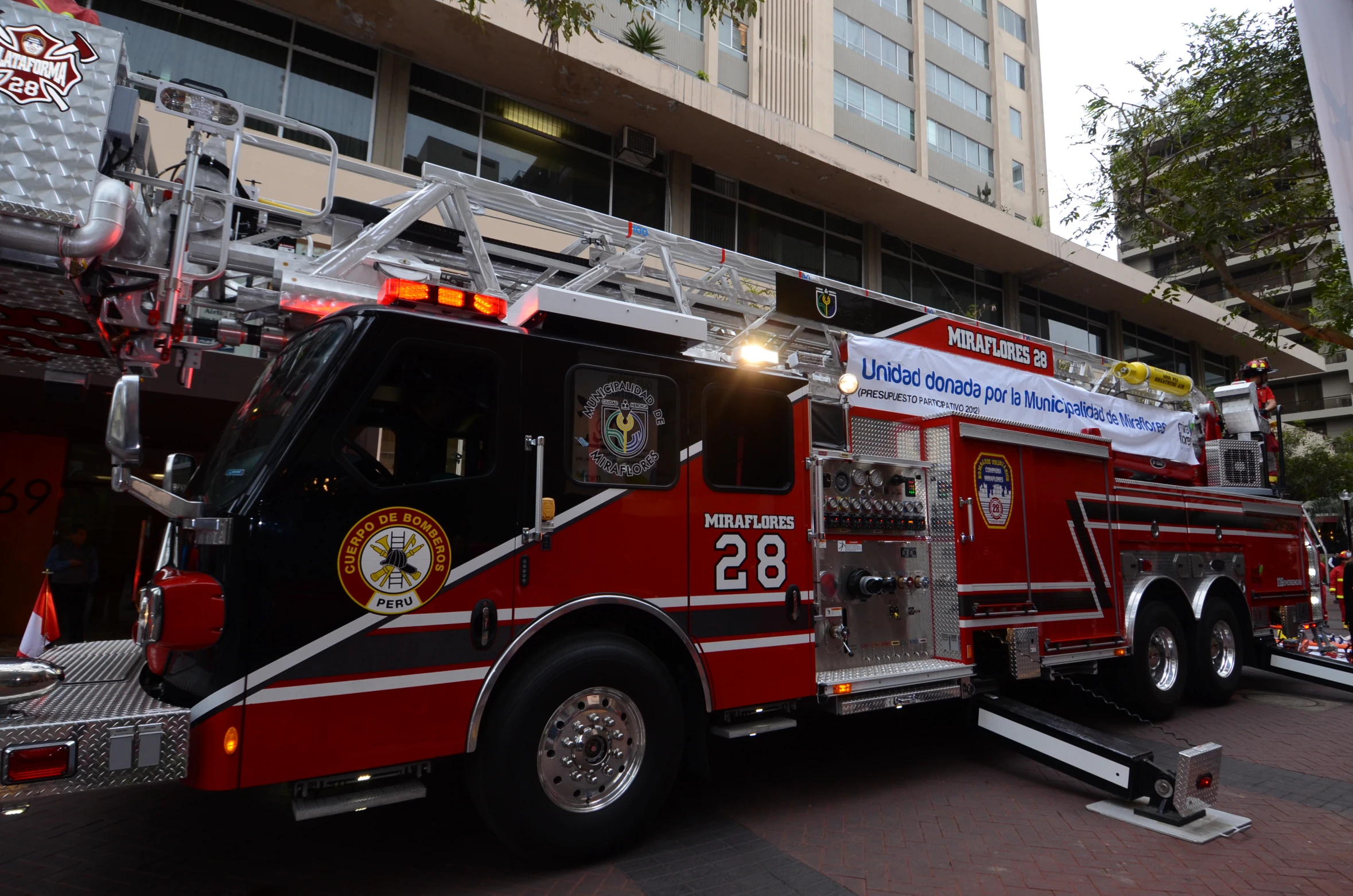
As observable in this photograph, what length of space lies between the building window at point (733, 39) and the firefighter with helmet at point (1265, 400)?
14070mm

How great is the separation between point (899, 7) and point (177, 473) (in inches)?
1082

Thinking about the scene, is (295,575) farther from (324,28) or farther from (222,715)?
(324,28)

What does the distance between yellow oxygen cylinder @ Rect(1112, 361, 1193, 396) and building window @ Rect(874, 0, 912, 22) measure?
1974cm

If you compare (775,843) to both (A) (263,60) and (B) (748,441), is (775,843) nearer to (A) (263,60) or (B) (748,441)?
(B) (748,441)

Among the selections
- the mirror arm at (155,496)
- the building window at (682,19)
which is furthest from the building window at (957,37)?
the mirror arm at (155,496)

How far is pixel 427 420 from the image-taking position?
386cm

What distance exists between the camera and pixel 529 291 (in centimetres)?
430

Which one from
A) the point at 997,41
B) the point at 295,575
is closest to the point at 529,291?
the point at 295,575

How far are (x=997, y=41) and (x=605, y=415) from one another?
3093 cm

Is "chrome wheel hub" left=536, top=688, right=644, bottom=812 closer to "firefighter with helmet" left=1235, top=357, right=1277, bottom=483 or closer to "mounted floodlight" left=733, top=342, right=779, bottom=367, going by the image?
"mounted floodlight" left=733, top=342, right=779, bottom=367

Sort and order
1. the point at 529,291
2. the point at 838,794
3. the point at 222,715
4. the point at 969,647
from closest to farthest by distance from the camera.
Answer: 1. the point at 222,715
2. the point at 529,291
3. the point at 838,794
4. the point at 969,647

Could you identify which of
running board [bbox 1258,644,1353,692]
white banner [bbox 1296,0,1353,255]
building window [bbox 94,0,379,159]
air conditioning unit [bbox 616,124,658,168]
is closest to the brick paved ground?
running board [bbox 1258,644,1353,692]

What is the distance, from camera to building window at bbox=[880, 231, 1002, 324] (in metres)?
19.6

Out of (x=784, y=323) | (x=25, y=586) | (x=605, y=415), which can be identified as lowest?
(x=25, y=586)
